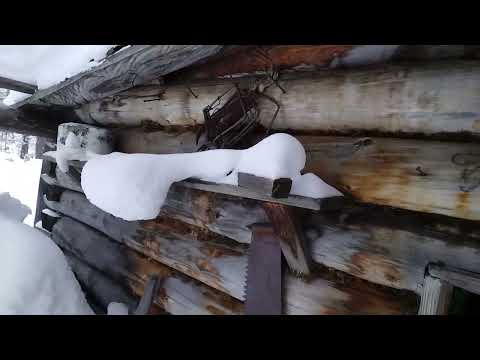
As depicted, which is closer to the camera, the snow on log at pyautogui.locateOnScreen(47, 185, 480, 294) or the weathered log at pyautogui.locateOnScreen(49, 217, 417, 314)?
the snow on log at pyautogui.locateOnScreen(47, 185, 480, 294)

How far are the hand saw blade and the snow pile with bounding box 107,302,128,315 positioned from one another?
126cm

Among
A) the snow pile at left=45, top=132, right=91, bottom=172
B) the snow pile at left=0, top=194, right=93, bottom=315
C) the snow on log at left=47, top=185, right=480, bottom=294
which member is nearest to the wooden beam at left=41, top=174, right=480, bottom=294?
the snow on log at left=47, top=185, right=480, bottom=294

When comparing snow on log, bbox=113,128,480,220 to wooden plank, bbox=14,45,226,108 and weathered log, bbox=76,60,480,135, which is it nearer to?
weathered log, bbox=76,60,480,135

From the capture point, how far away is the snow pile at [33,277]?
215 cm

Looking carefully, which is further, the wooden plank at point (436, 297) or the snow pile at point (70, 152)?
the snow pile at point (70, 152)

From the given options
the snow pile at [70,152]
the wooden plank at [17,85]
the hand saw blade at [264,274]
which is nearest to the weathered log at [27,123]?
the wooden plank at [17,85]

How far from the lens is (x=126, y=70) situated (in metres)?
1.71

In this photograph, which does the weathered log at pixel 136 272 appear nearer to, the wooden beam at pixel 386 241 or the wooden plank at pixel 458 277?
the wooden beam at pixel 386 241

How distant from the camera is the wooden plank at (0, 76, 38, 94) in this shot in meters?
2.35

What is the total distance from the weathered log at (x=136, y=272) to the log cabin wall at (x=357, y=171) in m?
0.02

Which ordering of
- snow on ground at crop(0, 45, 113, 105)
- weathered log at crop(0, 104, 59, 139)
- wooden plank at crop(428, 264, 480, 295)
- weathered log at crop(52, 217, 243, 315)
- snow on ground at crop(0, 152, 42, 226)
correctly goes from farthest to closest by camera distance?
snow on ground at crop(0, 152, 42, 226) → weathered log at crop(0, 104, 59, 139) → snow on ground at crop(0, 45, 113, 105) → weathered log at crop(52, 217, 243, 315) → wooden plank at crop(428, 264, 480, 295)
